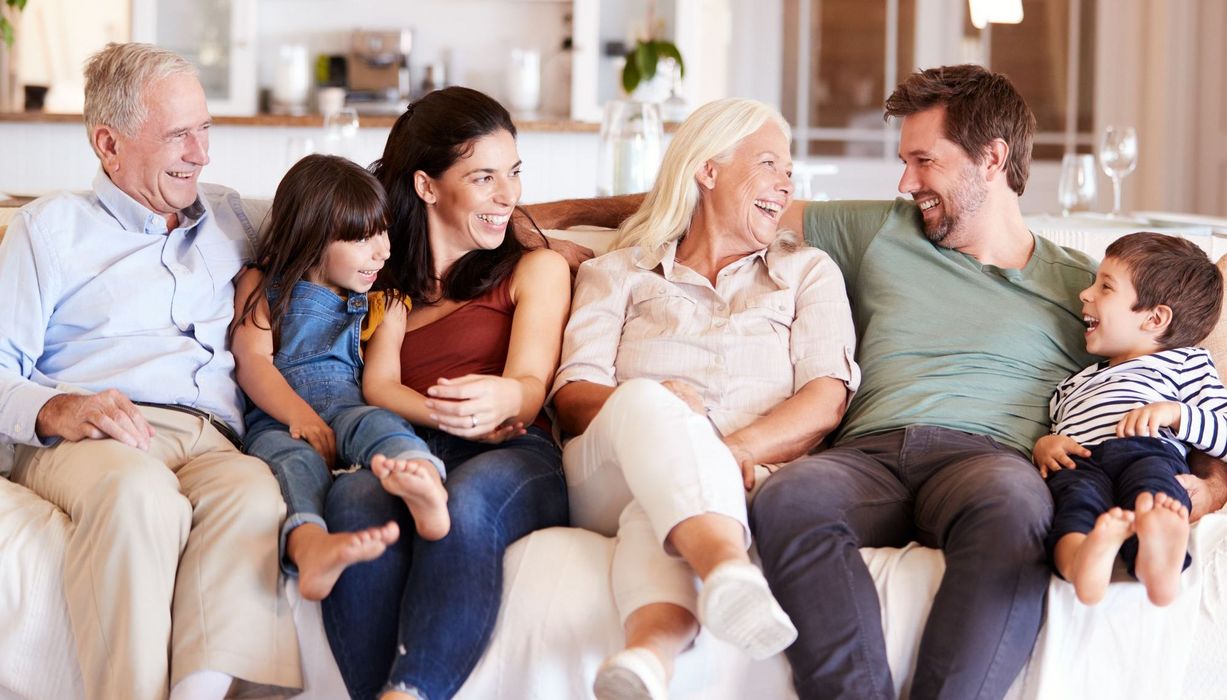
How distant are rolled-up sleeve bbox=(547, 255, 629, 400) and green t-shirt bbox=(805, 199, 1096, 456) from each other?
1.36 feet

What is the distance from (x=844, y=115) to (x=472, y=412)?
15.3 feet

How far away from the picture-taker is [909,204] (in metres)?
2.31

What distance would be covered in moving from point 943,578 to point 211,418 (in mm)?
1144

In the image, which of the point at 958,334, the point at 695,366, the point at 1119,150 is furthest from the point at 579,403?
the point at 1119,150

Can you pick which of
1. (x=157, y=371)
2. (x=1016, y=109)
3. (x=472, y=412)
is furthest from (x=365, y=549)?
(x=1016, y=109)

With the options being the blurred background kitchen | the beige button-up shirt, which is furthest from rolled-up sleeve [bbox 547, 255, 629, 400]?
the blurred background kitchen

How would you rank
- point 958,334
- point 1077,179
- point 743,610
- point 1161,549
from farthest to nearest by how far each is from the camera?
point 1077,179 → point 958,334 → point 1161,549 → point 743,610

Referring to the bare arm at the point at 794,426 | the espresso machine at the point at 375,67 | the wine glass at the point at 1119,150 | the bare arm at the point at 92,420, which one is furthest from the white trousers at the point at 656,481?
the espresso machine at the point at 375,67

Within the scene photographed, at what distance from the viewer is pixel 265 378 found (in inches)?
80.4

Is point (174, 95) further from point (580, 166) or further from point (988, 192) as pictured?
point (580, 166)

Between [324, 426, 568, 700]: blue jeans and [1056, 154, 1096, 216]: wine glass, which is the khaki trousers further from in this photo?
[1056, 154, 1096, 216]: wine glass

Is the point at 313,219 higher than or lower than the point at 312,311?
higher

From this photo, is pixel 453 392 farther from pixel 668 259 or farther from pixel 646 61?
pixel 646 61

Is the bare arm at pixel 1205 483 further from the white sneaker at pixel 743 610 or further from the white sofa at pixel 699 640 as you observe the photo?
the white sneaker at pixel 743 610
